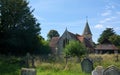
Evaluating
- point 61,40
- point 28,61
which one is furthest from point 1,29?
point 61,40

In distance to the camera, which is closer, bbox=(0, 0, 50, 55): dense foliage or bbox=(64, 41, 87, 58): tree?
bbox=(0, 0, 50, 55): dense foliage

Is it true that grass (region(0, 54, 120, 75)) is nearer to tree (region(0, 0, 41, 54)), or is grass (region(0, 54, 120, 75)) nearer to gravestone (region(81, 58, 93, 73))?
gravestone (region(81, 58, 93, 73))

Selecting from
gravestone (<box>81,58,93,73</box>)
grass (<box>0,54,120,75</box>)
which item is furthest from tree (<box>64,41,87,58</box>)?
gravestone (<box>81,58,93,73</box>)

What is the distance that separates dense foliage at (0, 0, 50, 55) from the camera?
46.3 m

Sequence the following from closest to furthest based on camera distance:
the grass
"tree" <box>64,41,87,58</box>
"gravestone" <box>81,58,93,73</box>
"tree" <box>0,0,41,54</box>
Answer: the grass → "gravestone" <box>81,58,93,73</box> → "tree" <box>0,0,41,54</box> → "tree" <box>64,41,87,58</box>

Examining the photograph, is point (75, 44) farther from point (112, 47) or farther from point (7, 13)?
point (112, 47)

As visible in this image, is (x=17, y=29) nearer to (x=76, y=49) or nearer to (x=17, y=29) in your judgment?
(x=17, y=29)

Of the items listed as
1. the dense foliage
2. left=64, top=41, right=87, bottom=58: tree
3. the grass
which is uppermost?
the dense foliage

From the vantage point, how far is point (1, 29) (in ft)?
155

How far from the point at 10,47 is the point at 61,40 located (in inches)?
1090

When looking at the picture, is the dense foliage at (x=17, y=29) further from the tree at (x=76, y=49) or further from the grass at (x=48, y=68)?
the grass at (x=48, y=68)

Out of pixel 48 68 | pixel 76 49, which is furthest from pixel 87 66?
pixel 76 49

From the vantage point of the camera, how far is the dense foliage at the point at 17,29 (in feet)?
152

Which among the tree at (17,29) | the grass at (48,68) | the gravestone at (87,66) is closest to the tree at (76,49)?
the tree at (17,29)
